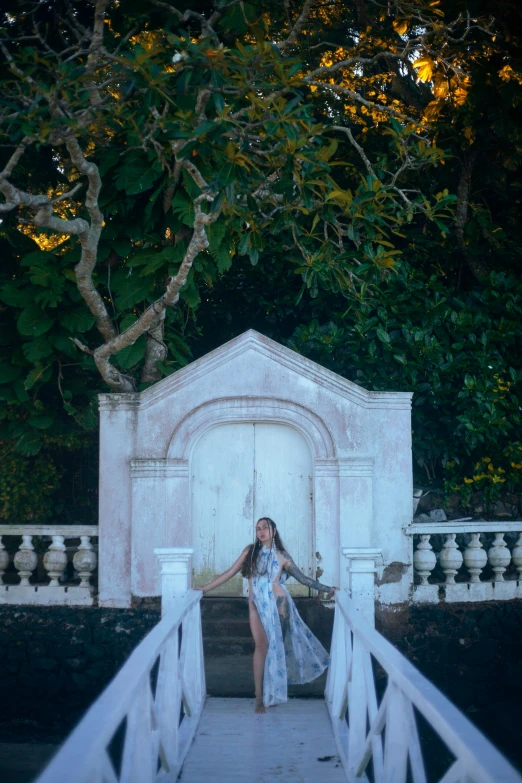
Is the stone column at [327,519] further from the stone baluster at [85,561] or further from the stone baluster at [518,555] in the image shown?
the stone baluster at [85,561]

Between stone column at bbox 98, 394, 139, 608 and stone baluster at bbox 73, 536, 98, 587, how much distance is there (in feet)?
0.45

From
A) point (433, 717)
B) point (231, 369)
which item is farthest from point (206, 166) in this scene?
point (433, 717)

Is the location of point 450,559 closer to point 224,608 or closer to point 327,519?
point 327,519

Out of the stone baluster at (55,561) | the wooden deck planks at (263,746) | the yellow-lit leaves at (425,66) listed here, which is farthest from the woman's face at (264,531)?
the yellow-lit leaves at (425,66)

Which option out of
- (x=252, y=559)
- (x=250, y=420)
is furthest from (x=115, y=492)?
(x=252, y=559)

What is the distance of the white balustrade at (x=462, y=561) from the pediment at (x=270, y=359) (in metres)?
1.53

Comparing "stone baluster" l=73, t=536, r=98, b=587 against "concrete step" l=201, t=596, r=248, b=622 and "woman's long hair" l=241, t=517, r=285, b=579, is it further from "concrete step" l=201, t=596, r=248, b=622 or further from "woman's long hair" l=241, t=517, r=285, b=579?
"woman's long hair" l=241, t=517, r=285, b=579

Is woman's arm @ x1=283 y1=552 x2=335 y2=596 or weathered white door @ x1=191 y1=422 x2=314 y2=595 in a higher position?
weathered white door @ x1=191 y1=422 x2=314 y2=595

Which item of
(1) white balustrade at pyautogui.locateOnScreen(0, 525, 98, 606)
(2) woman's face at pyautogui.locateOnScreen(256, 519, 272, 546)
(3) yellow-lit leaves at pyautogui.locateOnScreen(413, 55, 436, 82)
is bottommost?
(1) white balustrade at pyautogui.locateOnScreen(0, 525, 98, 606)

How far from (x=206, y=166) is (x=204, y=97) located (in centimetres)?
88

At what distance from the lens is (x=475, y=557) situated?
9000mm

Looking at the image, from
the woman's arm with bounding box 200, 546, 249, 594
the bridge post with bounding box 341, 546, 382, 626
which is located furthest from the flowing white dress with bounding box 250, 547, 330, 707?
the bridge post with bounding box 341, 546, 382, 626

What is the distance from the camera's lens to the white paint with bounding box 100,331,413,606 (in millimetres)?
8828

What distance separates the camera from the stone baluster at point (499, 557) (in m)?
9.10
